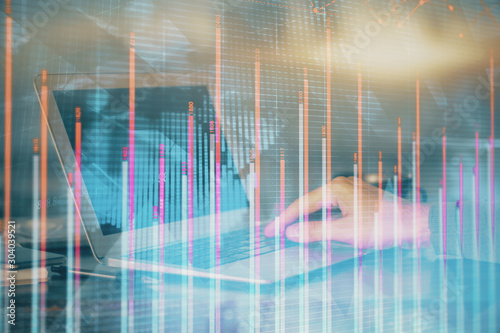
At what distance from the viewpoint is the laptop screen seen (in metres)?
1.32

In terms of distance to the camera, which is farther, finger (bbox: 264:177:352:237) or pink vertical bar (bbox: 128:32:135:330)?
finger (bbox: 264:177:352:237)

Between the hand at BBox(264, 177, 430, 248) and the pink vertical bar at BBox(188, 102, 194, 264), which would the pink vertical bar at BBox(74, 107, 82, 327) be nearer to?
the pink vertical bar at BBox(188, 102, 194, 264)

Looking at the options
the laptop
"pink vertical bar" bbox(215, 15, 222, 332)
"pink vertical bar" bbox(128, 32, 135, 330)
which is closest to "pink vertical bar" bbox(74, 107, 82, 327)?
the laptop

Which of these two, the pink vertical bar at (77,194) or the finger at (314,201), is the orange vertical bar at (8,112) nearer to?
the pink vertical bar at (77,194)

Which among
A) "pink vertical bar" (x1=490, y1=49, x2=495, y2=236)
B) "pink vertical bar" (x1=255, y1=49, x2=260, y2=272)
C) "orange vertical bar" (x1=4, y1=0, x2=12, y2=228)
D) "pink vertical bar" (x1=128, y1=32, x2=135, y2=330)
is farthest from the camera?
"pink vertical bar" (x1=490, y1=49, x2=495, y2=236)

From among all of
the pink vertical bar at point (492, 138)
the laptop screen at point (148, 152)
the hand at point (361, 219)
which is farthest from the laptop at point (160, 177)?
the pink vertical bar at point (492, 138)

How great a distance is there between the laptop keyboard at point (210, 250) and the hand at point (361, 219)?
0.08 meters

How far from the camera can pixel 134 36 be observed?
138cm

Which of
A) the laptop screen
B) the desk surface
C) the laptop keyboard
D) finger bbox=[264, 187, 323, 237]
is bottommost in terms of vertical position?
the desk surface

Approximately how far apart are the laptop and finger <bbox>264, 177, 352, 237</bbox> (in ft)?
0.18

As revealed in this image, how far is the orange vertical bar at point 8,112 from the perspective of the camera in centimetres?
123

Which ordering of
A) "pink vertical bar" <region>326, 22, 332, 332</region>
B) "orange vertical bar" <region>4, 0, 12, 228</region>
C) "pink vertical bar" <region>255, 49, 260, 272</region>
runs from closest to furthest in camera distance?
"orange vertical bar" <region>4, 0, 12, 228</region> → "pink vertical bar" <region>255, 49, 260, 272</region> → "pink vertical bar" <region>326, 22, 332, 332</region>

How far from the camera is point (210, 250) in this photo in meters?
1.46

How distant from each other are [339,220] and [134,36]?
114cm
